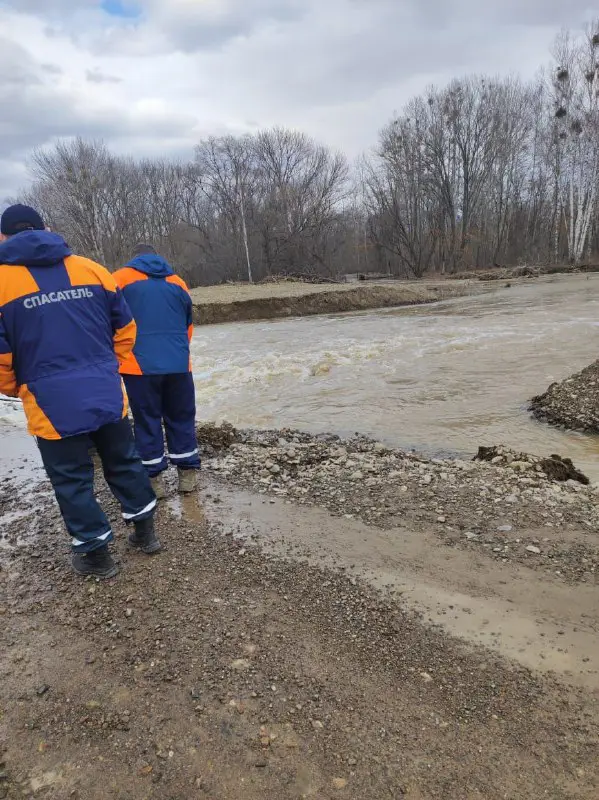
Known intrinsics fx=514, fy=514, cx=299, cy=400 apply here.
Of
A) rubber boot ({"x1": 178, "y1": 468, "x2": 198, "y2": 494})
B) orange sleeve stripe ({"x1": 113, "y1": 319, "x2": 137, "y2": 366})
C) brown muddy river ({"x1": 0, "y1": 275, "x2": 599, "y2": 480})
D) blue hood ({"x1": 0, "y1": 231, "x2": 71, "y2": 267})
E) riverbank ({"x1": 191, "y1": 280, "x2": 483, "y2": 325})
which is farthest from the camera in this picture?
riverbank ({"x1": 191, "y1": 280, "x2": 483, "y2": 325})

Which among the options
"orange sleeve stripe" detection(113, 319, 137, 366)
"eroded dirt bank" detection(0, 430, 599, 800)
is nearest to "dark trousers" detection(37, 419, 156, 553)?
"eroded dirt bank" detection(0, 430, 599, 800)

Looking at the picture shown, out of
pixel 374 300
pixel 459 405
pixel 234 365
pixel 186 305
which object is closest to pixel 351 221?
pixel 374 300

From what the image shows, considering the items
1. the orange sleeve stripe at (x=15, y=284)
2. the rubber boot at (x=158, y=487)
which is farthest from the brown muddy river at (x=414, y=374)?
the orange sleeve stripe at (x=15, y=284)

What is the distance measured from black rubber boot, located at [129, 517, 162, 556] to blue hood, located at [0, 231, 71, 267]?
5.45 ft

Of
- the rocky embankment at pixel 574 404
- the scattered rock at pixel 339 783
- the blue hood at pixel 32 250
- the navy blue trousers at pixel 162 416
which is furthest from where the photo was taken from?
the rocky embankment at pixel 574 404

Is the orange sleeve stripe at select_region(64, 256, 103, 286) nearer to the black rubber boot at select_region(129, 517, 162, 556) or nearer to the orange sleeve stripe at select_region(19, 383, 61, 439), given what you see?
the orange sleeve stripe at select_region(19, 383, 61, 439)

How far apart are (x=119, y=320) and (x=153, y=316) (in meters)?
0.76

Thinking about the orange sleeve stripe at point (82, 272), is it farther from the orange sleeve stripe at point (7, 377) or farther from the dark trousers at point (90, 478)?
the dark trousers at point (90, 478)

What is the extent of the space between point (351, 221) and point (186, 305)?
49.5 meters

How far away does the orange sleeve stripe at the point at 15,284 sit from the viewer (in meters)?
2.70

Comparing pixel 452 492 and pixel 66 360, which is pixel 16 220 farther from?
pixel 452 492

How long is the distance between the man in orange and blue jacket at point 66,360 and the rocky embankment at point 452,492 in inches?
63.3

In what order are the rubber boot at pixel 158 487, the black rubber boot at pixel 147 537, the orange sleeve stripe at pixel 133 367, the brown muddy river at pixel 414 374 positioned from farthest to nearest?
1. the brown muddy river at pixel 414 374
2. the rubber boot at pixel 158 487
3. the orange sleeve stripe at pixel 133 367
4. the black rubber boot at pixel 147 537

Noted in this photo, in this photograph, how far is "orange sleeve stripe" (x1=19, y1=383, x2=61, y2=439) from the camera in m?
2.79
